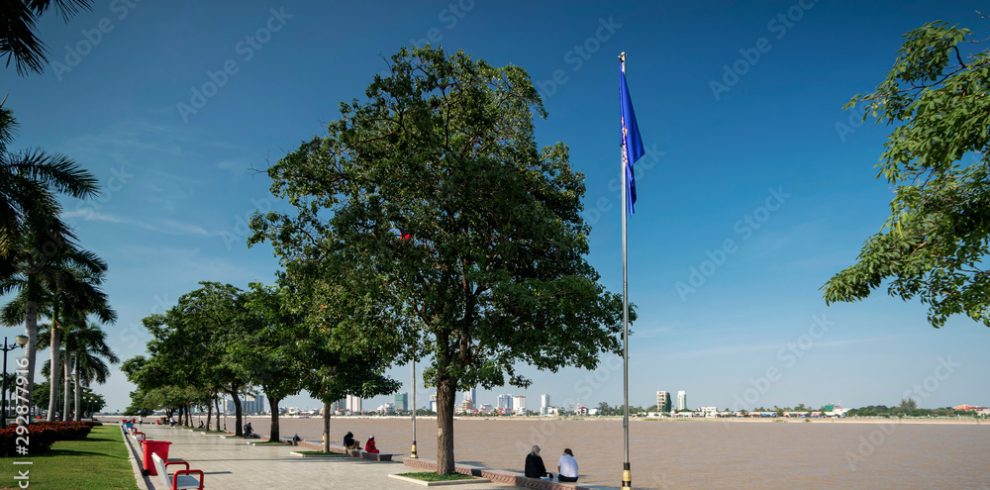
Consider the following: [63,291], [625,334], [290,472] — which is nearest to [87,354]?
[63,291]

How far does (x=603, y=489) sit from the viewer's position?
21719 millimetres

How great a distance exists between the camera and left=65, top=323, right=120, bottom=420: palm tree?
69.0 m

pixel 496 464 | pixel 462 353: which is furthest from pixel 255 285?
pixel 462 353

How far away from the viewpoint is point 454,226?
973 inches

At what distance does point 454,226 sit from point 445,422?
7513 millimetres

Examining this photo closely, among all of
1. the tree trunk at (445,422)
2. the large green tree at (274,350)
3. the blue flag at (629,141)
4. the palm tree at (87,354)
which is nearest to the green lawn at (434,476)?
the tree trunk at (445,422)

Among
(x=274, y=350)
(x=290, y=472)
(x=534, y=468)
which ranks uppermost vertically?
(x=274, y=350)

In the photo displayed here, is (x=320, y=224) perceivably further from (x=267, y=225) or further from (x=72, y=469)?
(x=72, y=469)

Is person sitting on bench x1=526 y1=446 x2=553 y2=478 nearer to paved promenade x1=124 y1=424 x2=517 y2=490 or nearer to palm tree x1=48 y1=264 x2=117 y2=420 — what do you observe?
paved promenade x1=124 y1=424 x2=517 y2=490

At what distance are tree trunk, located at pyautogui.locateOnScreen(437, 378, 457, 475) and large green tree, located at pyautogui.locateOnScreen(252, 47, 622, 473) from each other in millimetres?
59

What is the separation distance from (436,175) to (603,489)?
1134cm

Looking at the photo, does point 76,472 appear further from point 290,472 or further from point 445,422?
point 445,422

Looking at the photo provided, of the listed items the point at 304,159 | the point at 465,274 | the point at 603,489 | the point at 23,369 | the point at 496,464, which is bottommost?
the point at 496,464

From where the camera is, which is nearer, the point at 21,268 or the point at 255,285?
the point at 21,268
